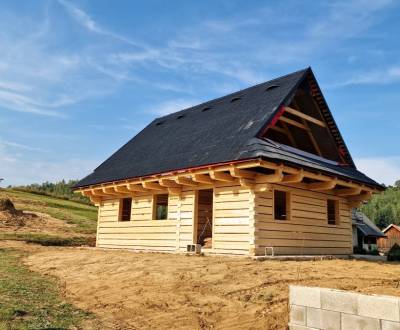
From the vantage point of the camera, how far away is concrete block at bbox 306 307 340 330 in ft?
13.8

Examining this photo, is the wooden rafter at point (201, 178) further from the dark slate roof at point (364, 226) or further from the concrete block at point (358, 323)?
the dark slate roof at point (364, 226)

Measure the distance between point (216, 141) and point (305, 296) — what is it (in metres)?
7.89

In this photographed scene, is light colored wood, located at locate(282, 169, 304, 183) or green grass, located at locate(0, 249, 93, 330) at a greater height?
light colored wood, located at locate(282, 169, 304, 183)

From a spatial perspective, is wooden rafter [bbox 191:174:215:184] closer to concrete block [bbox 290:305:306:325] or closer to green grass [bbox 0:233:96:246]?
concrete block [bbox 290:305:306:325]

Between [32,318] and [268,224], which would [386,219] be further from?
[32,318]

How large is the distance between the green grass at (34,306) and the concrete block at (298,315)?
2.84 m

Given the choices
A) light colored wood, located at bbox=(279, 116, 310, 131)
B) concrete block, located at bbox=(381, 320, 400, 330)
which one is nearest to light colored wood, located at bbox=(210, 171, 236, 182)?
light colored wood, located at bbox=(279, 116, 310, 131)

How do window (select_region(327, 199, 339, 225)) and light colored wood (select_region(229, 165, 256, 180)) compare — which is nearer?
light colored wood (select_region(229, 165, 256, 180))

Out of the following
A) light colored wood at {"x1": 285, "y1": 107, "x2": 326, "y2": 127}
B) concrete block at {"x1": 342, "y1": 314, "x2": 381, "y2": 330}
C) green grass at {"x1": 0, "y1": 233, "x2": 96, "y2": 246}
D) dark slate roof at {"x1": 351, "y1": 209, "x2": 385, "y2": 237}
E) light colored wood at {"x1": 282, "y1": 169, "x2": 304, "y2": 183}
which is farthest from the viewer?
dark slate roof at {"x1": 351, "y1": 209, "x2": 385, "y2": 237}

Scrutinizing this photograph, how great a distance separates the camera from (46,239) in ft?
61.7

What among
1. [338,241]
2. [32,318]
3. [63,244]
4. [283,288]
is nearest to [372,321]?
[283,288]

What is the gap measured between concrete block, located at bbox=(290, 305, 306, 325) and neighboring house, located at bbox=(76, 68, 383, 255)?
504 centimetres

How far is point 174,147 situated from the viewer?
1420 centimetres

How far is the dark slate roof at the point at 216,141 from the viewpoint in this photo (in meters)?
10.6
